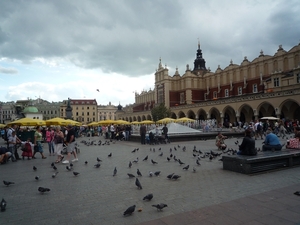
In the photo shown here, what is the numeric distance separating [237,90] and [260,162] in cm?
4496

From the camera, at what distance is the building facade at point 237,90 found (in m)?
34.0

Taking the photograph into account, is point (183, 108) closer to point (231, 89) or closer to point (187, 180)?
point (231, 89)

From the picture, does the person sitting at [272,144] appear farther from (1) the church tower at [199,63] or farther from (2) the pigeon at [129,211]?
(1) the church tower at [199,63]

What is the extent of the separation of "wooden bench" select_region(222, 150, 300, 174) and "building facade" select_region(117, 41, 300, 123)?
25232 millimetres

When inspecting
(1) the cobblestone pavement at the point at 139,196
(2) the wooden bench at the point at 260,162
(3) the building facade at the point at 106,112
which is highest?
(3) the building facade at the point at 106,112

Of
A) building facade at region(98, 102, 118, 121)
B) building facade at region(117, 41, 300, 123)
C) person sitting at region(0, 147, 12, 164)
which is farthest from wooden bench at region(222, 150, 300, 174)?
building facade at region(98, 102, 118, 121)

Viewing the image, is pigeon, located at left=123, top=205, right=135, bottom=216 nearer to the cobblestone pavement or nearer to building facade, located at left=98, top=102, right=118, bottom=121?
the cobblestone pavement

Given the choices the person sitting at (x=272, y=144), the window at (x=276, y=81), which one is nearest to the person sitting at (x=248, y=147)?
the person sitting at (x=272, y=144)

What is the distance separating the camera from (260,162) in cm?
728

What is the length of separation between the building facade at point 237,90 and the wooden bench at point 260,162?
2523cm

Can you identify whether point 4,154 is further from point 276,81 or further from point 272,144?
point 276,81

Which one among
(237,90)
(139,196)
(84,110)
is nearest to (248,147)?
(139,196)

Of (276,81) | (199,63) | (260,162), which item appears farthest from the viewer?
(199,63)

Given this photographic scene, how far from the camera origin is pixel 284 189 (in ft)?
18.0
